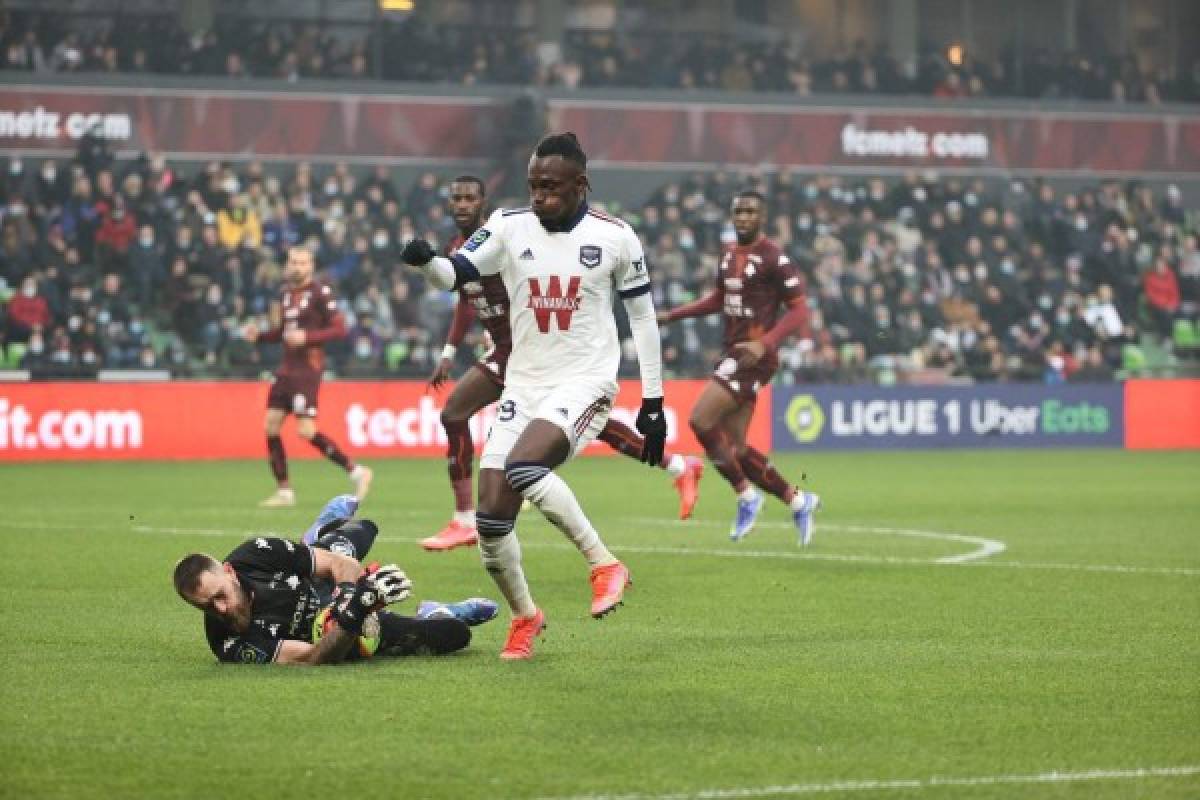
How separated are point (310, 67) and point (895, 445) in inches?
516

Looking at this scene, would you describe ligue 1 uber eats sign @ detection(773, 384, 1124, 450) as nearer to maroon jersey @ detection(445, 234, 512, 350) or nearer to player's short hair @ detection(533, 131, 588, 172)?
maroon jersey @ detection(445, 234, 512, 350)

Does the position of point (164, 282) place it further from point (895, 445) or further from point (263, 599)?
point (263, 599)

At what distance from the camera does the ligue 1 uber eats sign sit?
33844 mm

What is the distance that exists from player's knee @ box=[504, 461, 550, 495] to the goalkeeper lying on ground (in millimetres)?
676

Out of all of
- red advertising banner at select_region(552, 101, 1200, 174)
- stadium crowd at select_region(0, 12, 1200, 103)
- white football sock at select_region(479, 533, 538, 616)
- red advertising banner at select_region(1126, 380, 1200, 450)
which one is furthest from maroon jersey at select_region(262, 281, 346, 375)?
red advertising banner at select_region(552, 101, 1200, 174)

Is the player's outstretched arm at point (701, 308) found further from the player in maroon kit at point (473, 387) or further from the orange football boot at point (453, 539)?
the orange football boot at point (453, 539)

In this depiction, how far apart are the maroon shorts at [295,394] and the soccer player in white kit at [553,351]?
12.0 metres

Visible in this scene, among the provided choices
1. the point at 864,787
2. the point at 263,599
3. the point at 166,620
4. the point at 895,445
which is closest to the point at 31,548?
the point at 166,620

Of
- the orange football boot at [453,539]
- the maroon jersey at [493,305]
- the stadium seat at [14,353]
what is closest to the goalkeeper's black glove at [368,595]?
the maroon jersey at [493,305]

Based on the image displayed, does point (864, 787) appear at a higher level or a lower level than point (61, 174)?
lower

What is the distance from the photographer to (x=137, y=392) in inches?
1180

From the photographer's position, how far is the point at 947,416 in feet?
115

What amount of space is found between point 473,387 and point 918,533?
470cm

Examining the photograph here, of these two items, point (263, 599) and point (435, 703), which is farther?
point (263, 599)
